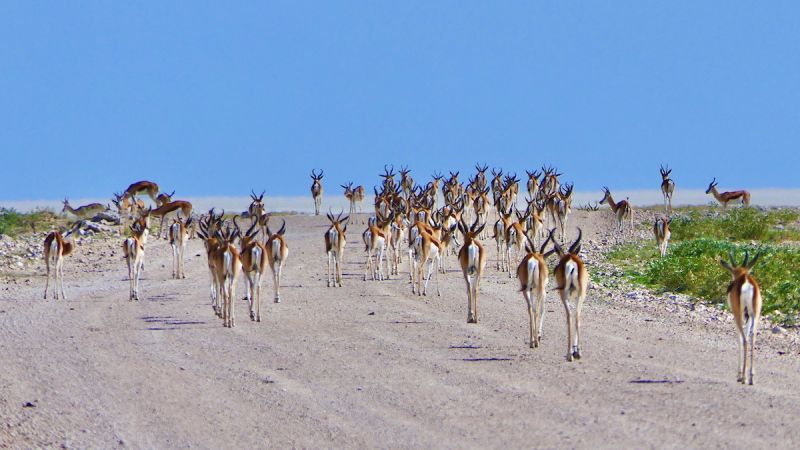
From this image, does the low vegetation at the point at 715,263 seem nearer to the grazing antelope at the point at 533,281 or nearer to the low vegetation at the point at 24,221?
the grazing antelope at the point at 533,281

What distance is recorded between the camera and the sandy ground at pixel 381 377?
12.1m

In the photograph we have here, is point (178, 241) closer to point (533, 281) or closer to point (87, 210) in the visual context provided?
point (533, 281)

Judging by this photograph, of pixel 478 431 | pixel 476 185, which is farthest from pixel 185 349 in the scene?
pixel 476 185

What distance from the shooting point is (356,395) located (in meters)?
14.0

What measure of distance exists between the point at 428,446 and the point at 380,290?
14.3m

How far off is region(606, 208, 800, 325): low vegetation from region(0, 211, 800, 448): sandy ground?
1186 mm

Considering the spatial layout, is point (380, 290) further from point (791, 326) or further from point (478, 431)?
point (478, 431)

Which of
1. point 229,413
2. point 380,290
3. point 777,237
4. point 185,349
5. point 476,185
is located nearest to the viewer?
point 229,413

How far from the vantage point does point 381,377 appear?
49.4 ft

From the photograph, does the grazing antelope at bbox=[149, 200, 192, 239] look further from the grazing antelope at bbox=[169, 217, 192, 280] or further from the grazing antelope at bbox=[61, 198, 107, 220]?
the grazing antelope at bbox=[169, 217, 192, 280]

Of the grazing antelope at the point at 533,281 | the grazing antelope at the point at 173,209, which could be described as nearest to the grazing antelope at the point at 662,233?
the grazing antelope at the point at 533,281

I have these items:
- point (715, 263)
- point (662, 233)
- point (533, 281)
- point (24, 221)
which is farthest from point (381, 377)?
point (24, 221)

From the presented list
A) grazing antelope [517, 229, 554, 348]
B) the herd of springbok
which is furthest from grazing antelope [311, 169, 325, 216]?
grazing antelope [517, 229, 554, 348]

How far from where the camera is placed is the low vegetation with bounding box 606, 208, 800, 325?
72.9 ft
